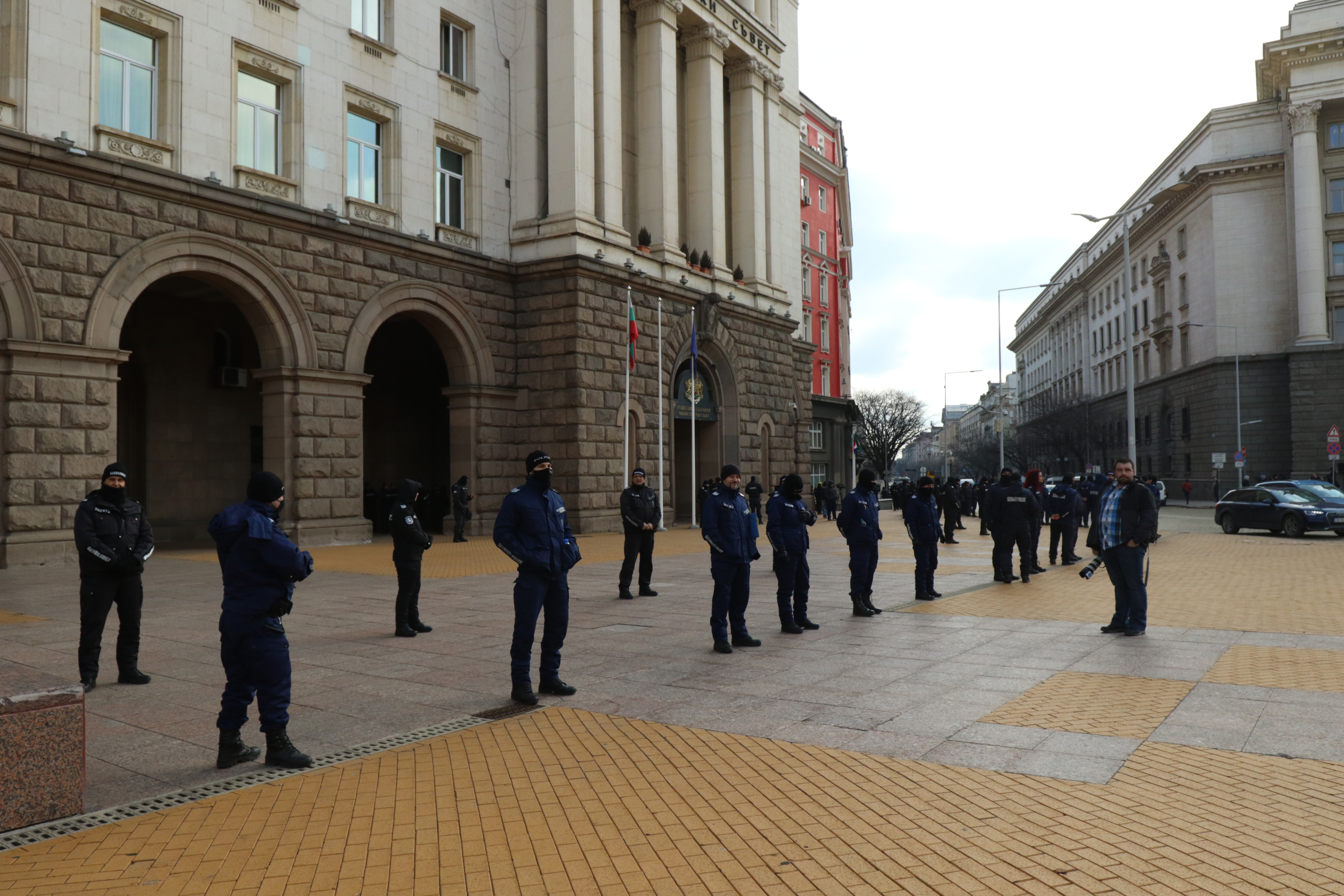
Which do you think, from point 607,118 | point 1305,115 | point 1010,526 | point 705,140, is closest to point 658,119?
point 607,118

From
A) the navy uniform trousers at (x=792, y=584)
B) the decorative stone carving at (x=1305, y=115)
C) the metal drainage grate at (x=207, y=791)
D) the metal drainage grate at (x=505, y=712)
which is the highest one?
the decorative stone carving at (x=1305, y=115)

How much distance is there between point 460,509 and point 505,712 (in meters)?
18.4

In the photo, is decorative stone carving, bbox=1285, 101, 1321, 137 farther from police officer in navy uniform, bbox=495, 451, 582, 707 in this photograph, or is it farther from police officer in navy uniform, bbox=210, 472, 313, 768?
police officer in navy uniform, bbox=210, 472, 313, 768

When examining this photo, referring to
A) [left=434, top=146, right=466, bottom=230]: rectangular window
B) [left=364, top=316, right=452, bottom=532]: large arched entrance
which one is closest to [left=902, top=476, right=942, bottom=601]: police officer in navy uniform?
[left=434, top=146, right=466, bottom=230]: rectangular window

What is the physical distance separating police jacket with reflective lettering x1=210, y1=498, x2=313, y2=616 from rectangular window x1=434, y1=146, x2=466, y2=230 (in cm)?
2101

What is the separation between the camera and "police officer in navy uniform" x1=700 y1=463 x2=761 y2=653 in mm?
9633

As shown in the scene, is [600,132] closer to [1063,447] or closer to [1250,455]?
[1250,455]

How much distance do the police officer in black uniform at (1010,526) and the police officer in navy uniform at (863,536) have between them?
4.54m

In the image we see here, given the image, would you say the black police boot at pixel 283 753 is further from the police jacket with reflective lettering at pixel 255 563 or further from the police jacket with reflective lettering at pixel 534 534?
the police jacket with reflective lettering at pixel 534 534

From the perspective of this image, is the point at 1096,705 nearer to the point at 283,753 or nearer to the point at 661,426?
the point at 283,753

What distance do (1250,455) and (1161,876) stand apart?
6149 cm

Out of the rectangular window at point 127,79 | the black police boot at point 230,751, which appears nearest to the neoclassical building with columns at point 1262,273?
the rectangular window at point 127,79

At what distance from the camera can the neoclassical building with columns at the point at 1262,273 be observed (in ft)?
176

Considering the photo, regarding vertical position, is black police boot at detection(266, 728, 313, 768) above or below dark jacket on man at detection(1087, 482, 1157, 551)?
below
